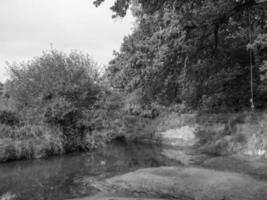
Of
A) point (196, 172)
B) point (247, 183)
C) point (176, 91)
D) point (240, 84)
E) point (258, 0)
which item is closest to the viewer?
point (247, 183)

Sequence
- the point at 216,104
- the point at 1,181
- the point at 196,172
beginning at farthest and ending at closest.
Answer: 1. the point at 216,104
2. the point at 1,181
3. the point at 196,172

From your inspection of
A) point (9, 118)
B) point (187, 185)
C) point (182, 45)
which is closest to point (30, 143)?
point (9, 118)

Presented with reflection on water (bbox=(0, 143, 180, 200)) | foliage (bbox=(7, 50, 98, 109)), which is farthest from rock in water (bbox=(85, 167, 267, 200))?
foliage (bbox=(7, 50, 98, 109))

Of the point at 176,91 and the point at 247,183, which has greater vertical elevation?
the point at 176,91

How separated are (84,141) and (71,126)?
143 centimetres

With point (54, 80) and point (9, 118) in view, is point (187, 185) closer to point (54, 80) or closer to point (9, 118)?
point (54, 80)

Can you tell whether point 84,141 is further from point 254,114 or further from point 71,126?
point 254,114

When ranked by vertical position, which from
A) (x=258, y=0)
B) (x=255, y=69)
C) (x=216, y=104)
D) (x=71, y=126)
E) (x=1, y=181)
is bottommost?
(x=1, y=181)

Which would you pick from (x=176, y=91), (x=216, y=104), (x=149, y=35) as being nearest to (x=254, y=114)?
(x=216, y=104)

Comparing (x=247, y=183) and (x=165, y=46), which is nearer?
(x=247, y=183)

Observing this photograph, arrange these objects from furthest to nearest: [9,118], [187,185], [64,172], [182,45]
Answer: [9,118], [182,45], [64,172], [187,185]

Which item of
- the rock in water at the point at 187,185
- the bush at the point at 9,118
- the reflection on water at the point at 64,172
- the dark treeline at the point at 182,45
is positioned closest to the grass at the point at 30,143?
the reflection on water at the point at 64,172

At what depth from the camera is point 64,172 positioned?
15.8 m

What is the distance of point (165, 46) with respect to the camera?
15.9 metres
